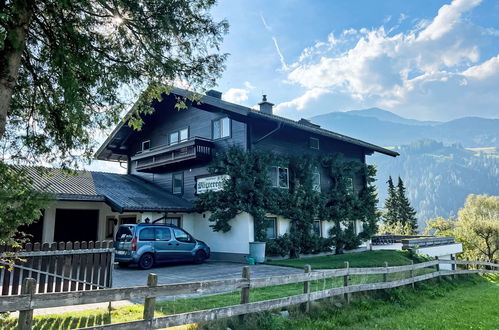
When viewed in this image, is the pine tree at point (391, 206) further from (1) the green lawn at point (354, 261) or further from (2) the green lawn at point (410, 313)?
(2) the green lawn at point (410, 313)

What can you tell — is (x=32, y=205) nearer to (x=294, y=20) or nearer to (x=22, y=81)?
(x=22, y=81)

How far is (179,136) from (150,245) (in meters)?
8.68

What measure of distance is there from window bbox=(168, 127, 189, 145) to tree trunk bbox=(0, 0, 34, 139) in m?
15.5

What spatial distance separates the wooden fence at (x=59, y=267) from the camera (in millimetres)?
5938

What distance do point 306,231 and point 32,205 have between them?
576 inches

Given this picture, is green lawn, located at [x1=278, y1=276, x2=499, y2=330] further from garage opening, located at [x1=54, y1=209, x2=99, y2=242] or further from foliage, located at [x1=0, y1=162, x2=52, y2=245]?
garage opening, located at [x1=54, y1=209, x2=99, y2=242]

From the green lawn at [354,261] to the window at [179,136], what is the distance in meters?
8.94

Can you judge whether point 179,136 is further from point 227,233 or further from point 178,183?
point 227,233

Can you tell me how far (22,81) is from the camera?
570cm

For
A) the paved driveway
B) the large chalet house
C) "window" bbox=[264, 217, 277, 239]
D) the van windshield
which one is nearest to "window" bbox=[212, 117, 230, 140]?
the large chalet house

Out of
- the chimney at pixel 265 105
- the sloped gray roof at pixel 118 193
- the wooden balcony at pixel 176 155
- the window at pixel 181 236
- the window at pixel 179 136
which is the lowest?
the window at pixel 181 236

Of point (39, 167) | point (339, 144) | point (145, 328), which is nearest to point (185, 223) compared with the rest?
point (339, 144)

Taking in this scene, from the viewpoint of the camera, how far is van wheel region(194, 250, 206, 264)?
14.7 meters

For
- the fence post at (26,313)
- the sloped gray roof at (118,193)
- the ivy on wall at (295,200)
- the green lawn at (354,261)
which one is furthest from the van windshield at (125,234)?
the fence post at (26,313)
